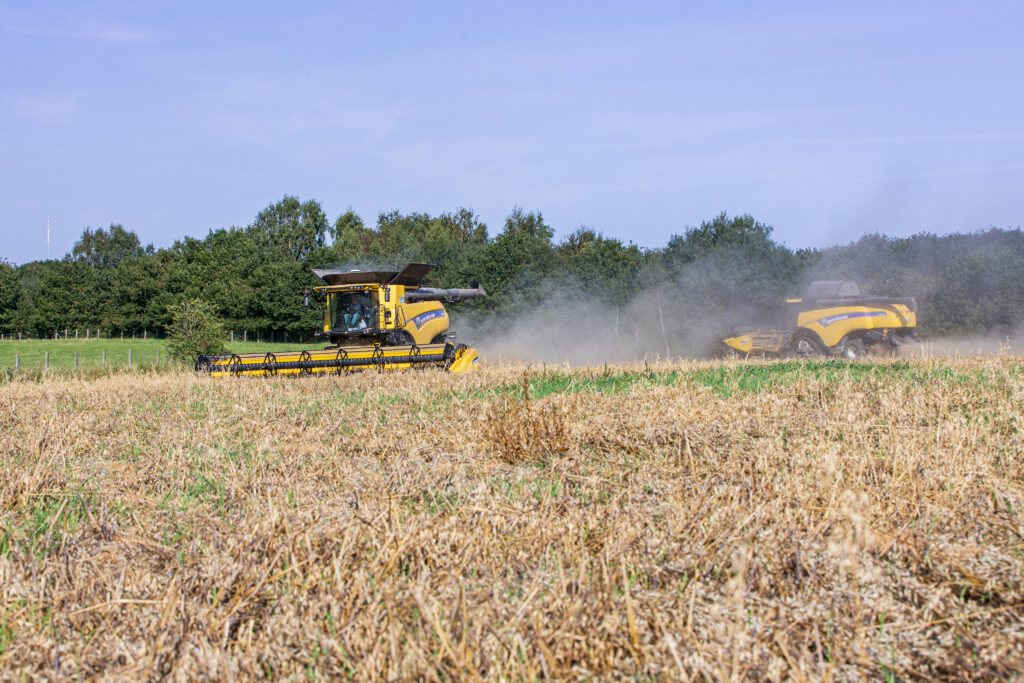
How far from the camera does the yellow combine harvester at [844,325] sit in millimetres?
21406

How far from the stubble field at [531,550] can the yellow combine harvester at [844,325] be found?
1480cm

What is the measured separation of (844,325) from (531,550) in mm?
19497

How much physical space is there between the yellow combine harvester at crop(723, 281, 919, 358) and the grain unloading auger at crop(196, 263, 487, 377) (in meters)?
9.05

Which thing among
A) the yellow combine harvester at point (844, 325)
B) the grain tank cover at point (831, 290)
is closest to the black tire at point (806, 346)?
the yellow combine harvester at point (844, 325)

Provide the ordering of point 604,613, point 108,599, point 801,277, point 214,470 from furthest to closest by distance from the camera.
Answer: point 801,277 < point 214,470 < point 108,599 < point 604,613

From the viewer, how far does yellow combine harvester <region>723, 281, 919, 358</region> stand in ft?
70.2

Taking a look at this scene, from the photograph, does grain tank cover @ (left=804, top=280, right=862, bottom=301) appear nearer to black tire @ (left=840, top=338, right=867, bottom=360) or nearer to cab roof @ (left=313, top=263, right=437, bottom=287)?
black tire @ (left=840, top=338, right=867, bottom=360)

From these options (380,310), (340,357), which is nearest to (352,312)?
(380,310)

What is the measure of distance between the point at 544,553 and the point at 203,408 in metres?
7.15

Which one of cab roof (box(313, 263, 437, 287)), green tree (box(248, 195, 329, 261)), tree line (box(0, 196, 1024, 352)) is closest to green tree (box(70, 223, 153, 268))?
green tree (box(248, 195, 329, 261))

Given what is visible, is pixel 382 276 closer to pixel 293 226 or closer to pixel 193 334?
pixel 193 334

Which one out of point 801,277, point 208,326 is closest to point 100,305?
point 208,326

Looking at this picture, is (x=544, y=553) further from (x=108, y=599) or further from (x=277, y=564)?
(x=108, y=599)

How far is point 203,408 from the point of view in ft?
32.4
